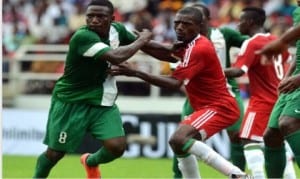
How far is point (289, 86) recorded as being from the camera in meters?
8.80

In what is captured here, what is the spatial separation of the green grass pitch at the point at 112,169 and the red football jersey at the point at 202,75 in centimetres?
353

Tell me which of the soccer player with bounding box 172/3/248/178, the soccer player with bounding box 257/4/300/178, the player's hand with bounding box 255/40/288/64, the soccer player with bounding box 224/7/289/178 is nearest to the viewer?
the player's hand with bounding box 255/40/288/64

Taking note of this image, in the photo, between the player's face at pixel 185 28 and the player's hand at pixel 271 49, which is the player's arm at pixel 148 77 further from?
the player's hand at pixel 271 49

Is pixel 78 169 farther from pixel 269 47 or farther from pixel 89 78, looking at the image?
pixel 269 47

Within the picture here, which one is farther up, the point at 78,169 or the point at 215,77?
the point at 215,77

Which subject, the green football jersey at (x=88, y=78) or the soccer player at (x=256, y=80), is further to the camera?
the soccer player at (x=256, y=80)

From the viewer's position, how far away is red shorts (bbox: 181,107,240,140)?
9.85 m

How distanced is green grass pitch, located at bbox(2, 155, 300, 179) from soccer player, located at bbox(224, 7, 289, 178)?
80.3 inches

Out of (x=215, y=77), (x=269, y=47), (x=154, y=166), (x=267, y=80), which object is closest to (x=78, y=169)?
(x=154, y=166)

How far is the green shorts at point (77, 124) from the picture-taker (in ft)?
33.0

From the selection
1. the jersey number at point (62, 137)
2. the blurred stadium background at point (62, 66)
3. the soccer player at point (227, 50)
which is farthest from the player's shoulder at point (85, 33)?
the blurred stadium background at point (62, 66)

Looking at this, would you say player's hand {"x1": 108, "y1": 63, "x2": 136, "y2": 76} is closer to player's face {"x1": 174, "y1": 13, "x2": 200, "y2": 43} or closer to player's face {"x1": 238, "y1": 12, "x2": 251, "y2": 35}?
player's face {"x1": 174, "y1": 13, "x2": 200, "y2": 43}

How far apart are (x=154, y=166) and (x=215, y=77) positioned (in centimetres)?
586

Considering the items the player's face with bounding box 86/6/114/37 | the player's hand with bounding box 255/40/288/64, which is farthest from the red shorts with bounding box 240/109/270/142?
the player's hand with bounding box 255/40/288/64
